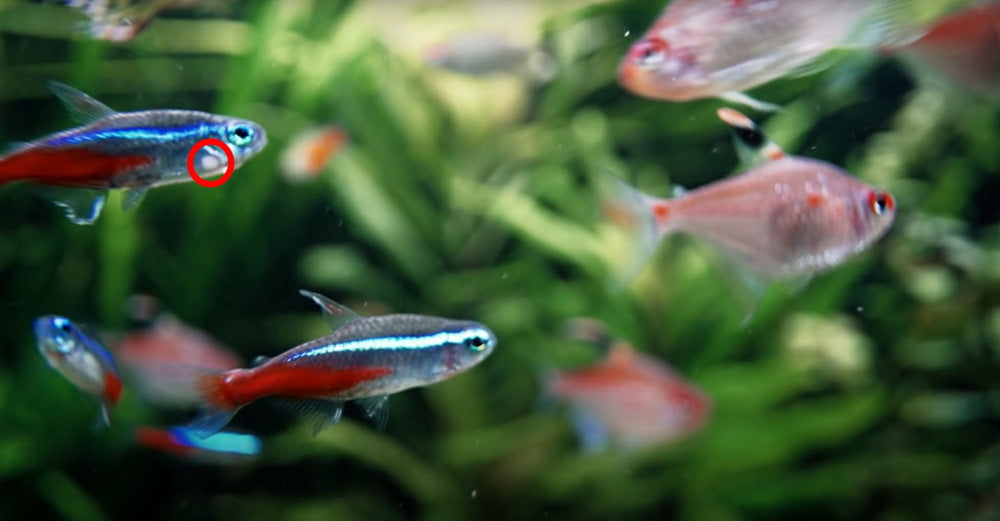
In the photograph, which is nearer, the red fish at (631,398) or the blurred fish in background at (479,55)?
the red fish at (631,398)

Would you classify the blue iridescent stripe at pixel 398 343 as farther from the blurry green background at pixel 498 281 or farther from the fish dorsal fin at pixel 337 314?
the blurry green background at pixel 498 281

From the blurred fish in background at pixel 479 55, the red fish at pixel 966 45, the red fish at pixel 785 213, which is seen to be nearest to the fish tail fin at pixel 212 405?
the red fish at pixel 785 213

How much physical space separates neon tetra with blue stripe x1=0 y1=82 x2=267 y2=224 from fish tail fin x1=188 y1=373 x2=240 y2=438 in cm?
35

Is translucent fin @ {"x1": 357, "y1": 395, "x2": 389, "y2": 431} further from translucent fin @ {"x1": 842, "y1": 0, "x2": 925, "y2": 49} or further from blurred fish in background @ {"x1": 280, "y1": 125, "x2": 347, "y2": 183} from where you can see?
blurred fish in background @ {"x1": 280, "y1": 125, "x2": 347, "y2": 183}

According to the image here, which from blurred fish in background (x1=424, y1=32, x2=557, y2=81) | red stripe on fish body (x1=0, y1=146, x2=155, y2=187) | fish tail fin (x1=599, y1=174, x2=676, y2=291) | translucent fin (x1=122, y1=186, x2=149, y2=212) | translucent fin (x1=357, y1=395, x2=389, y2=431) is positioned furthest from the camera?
blurred fish in background (x1=424, y1=32, x2=557, y2=81)

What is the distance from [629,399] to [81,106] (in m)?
2.07

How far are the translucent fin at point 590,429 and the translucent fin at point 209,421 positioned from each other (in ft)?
5.86

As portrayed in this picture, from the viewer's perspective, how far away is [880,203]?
179 centimetres

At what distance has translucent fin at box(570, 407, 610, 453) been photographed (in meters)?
2.91

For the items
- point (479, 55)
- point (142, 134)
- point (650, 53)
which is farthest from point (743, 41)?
point (479, 55)

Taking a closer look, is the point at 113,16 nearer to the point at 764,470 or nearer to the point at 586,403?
the point at 586,403

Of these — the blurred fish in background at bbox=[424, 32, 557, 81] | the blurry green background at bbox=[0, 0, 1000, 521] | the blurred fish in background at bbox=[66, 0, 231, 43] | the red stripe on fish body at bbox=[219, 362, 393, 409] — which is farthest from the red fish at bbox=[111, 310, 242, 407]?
the blurred fish in background at bbox=[424, 32, 557, 81]

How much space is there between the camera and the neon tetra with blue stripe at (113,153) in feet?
4.29

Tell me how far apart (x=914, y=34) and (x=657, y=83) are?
2.86ft
